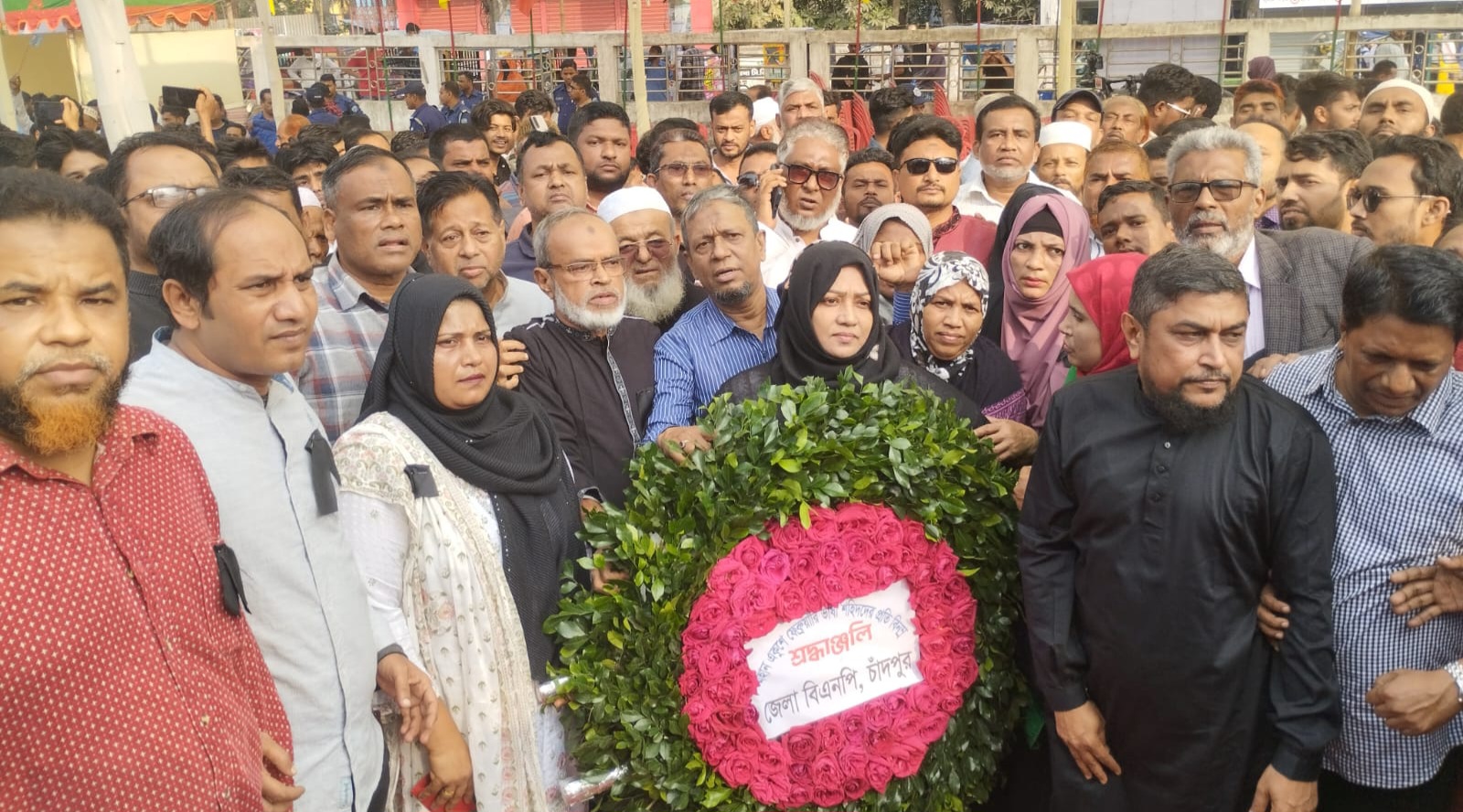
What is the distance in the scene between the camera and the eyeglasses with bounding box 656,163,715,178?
6.29m

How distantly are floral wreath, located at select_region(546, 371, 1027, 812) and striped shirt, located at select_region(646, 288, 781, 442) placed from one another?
0.57m

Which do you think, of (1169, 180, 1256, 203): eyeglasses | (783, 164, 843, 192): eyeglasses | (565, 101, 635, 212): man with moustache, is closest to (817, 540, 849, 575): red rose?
(1169, 180, 1256, 203): eyeglasses

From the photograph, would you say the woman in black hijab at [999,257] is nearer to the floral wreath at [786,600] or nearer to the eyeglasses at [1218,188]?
the eyeglasses at [1218,188]

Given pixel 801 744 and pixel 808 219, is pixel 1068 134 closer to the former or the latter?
pixel 808 219

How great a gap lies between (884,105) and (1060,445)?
6472mm

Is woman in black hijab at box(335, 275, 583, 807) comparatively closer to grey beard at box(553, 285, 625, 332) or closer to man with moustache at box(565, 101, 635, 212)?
grey beard at box(553, 285, 625, 332)

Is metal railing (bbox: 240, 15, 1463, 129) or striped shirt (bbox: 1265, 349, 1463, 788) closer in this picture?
striped shirt (bbox: 1265, 349, 1463, 788)

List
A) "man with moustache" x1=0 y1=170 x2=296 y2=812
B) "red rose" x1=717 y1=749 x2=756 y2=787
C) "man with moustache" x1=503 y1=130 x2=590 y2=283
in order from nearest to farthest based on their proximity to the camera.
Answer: "man with moustache" x1=0 y1=170 x2=296 y2=812 → "red rose" x1=717 y1=749 x2=756 y2=787 → "man with moustache" x1=503 y1=130 x2=590 y2=283

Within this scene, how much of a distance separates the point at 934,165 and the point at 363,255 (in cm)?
308

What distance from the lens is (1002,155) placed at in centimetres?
645

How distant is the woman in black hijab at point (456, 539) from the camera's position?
9.82ft

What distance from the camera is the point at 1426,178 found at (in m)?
4.31

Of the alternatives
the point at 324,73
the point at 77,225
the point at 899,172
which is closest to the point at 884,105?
the point at 899,172

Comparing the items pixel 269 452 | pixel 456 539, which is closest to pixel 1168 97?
pixel 456 539
